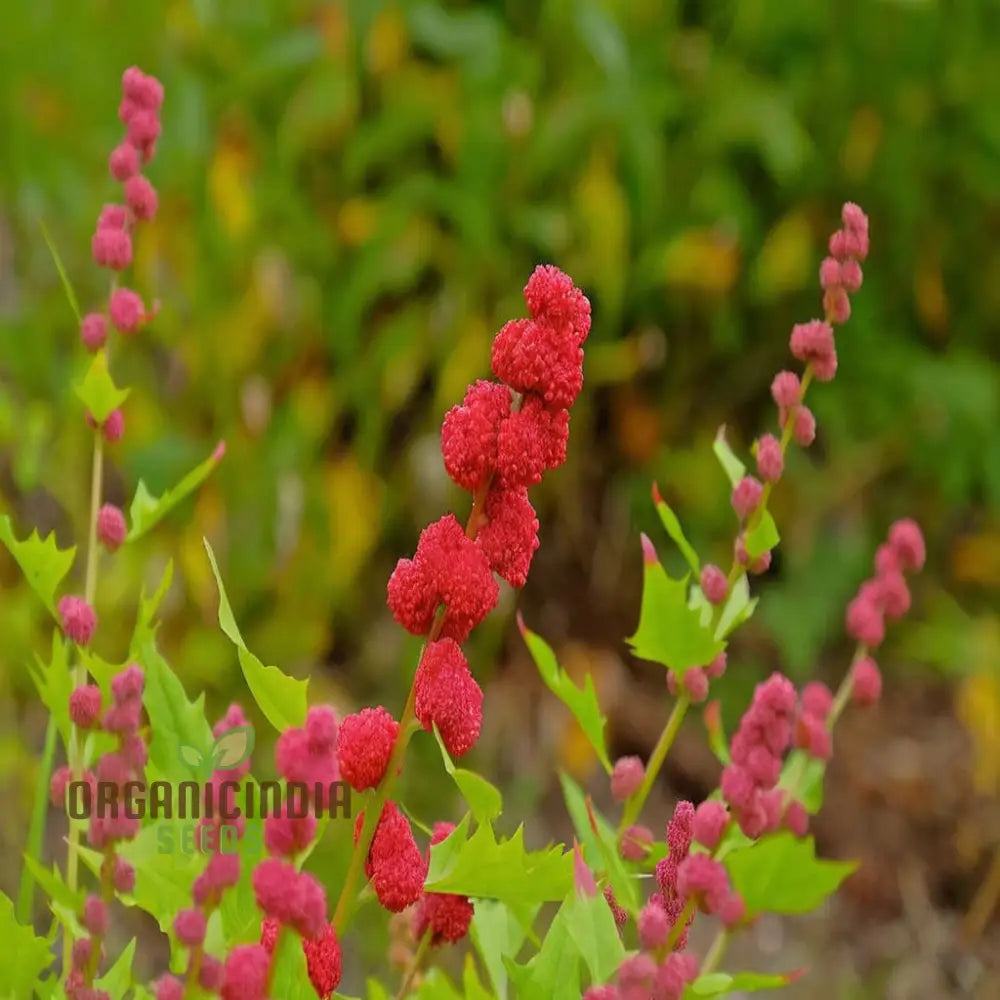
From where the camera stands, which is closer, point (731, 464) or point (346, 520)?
point (731, 464)

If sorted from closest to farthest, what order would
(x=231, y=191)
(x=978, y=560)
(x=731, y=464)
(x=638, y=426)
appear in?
(x=731, y=464)
(x=231, y=191)
(x=638, y=426)
(x=978, y=560)

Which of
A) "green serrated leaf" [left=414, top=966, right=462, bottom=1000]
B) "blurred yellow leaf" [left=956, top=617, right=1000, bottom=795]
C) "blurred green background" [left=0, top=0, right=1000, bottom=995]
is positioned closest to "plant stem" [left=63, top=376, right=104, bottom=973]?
"green serrated leaf" [left=414, top=966, right=462, bottom=1000]

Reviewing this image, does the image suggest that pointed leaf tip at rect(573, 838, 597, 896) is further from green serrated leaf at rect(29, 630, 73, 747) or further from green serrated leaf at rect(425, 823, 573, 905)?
green serrated leaf at rect(29, 630, 73, 747)

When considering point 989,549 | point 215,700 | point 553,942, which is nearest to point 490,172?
point 215,700

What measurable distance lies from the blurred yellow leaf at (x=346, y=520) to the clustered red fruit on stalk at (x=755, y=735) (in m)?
0.85

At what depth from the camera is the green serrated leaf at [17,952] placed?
0.40 metres

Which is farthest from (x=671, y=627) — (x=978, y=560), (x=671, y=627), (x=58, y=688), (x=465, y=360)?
(x=978, y=560)

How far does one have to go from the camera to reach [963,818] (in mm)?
1550

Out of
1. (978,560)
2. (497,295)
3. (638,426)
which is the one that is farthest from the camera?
(978,560)

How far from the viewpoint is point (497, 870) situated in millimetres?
375

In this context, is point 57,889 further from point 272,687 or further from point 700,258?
point 700,258

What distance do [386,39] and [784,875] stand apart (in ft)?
3.78

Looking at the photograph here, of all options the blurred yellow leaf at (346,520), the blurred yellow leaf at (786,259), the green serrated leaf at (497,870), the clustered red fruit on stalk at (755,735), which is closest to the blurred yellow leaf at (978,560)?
the blurred yellow leaf at (786,259)

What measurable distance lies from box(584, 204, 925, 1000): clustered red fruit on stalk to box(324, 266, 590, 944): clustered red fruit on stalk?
66 mm
